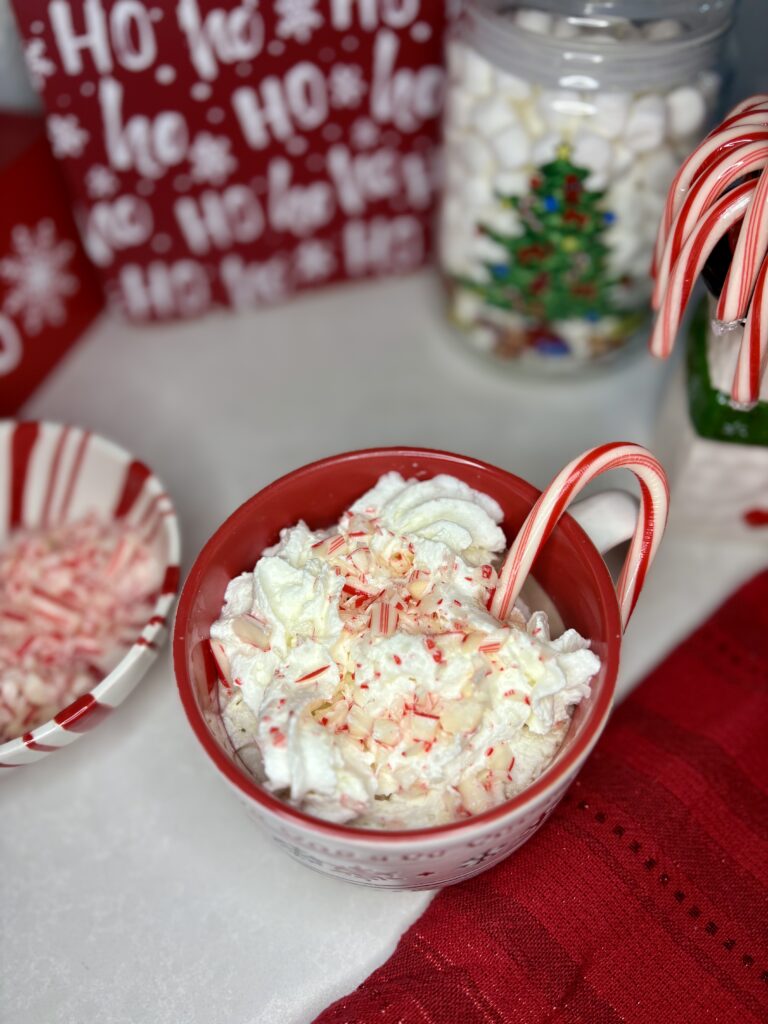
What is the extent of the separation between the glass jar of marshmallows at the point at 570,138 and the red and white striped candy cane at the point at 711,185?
15cm

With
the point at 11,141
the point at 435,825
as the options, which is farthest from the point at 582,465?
the point at 11,141

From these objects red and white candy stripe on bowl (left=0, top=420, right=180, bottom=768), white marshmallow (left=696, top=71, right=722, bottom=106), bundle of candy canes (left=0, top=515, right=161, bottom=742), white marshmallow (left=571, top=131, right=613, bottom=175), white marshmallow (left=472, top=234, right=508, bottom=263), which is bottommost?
bundle of candy canes (left=0, top=515, right=161, bottom=742)

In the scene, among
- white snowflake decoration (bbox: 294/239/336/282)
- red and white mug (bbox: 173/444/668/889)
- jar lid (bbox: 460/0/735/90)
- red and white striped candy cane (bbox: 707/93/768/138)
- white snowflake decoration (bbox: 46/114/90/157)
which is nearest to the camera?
red and white mug (bbox: 173/444/668/889)

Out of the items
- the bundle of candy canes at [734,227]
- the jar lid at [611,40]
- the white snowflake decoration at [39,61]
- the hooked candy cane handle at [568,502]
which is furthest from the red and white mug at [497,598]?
the white snowflake decoration at [39,61]

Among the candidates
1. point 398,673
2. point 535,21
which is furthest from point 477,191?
point 398,673

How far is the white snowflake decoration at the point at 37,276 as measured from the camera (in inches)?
35.1

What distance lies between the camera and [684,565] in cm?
82

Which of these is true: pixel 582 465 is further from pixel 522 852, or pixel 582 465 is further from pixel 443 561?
pixel 522 852

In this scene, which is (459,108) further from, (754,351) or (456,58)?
(754,351)

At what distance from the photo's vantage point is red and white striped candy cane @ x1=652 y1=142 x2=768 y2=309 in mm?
590

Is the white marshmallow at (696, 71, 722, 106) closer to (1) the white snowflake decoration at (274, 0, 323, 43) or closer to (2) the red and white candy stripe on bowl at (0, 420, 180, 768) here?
(1) the white snowflake decoration at (274, 0, 323, 43)

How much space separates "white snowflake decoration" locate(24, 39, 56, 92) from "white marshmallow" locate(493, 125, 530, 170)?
38cm

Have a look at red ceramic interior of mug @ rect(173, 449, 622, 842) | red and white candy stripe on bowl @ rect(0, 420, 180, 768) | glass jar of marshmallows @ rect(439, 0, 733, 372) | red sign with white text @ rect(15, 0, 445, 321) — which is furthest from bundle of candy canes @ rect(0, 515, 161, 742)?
glass jar of marshmallows @ rect(439, 0, 733, 372)

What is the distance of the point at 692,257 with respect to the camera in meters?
0.62
